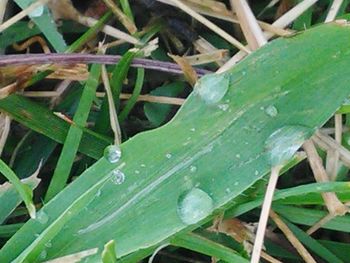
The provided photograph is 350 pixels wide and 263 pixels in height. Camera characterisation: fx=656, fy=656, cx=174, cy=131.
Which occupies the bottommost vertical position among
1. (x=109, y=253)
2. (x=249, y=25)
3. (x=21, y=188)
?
(x=109, y=253)

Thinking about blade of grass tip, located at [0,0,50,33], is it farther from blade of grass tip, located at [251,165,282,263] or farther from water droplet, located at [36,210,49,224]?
blade of grass tip, located at [251,165,282,263]

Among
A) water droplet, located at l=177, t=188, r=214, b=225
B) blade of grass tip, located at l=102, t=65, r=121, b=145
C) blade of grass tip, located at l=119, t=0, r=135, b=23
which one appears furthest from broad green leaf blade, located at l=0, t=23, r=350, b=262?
blade of grass tip, located at l=119, t=0, r=135, b=23

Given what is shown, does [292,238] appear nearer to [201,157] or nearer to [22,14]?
[201,157]

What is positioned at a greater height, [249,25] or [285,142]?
[249,25]

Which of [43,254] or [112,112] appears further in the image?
Answer: [112,112]

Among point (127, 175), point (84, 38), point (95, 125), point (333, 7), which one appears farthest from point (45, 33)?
point (333, 7)

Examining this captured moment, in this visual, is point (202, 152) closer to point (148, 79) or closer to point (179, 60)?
point (179, 60)

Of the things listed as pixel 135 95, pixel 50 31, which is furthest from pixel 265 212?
pixel 50 31
